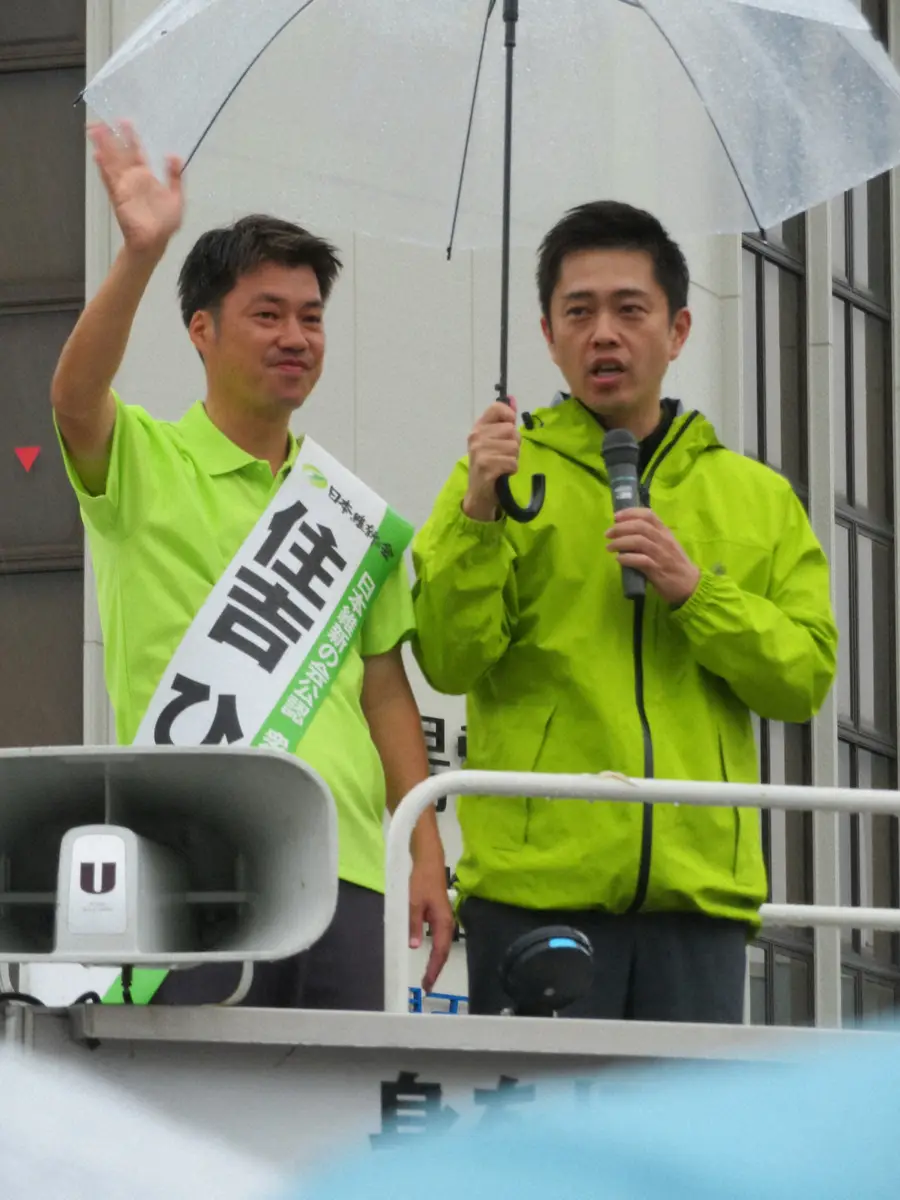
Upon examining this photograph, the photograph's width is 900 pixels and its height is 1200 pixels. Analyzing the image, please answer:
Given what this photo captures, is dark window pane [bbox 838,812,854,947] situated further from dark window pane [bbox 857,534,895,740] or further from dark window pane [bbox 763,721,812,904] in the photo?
dark window pane [bbox 857,534,895,740]

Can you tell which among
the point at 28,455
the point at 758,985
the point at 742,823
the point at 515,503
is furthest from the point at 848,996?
the point at 515,503

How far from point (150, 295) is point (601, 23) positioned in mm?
4887

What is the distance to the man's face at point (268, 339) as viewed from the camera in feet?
16.0

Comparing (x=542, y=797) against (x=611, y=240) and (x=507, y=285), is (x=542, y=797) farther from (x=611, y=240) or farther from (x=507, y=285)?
(x=611, y=240)

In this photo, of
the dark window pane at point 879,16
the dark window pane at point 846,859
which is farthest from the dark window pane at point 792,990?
the dark window pane at point 879,16

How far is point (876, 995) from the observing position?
1259 centimetres

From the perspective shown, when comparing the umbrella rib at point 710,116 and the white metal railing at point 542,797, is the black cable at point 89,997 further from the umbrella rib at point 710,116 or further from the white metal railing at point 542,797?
the umbrella rib at point 710,116

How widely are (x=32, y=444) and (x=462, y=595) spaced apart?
6.12m

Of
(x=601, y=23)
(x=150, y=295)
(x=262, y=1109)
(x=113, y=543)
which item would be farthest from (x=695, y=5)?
(x=150, y=295)

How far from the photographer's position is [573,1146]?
5.80 ft

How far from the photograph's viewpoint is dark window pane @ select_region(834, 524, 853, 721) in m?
12.9

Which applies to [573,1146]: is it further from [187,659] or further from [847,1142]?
[187,659]

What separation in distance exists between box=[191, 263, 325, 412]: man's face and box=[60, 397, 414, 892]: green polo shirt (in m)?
0.16

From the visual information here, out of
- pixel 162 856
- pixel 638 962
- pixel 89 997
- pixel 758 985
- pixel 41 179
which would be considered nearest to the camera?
pixel 162 856
